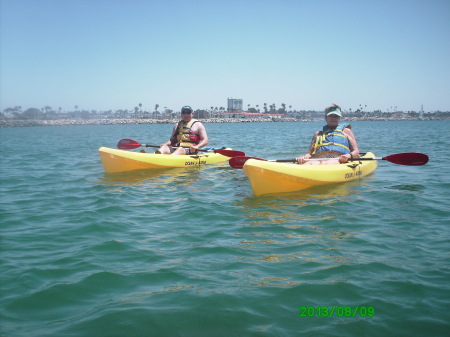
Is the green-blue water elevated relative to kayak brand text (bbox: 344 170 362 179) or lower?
lower

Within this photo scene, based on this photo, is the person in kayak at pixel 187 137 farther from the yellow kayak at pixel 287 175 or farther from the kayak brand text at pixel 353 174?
the kayak brand text at pixel 353 174

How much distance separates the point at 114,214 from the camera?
5477mm

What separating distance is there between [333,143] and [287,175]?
1.64 m

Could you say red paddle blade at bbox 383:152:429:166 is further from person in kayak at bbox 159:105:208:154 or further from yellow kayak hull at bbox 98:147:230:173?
yellow kayak hull at bbox 98:147:230:173

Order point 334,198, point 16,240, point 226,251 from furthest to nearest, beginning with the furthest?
point 334,198 < point 16,240 < point 226,251

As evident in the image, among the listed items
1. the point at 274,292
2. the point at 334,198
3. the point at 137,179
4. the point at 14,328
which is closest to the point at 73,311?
the point at 14,328

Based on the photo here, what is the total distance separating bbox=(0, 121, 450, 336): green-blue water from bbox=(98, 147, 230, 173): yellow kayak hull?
1944 millimetres

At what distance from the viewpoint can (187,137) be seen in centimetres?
980

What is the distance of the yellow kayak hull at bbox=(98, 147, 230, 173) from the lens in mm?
8562

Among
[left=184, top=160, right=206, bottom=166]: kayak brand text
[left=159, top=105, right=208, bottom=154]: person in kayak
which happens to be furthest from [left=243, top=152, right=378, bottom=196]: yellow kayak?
[left=159, top=105, right=208, bottom=154]: person in kayak

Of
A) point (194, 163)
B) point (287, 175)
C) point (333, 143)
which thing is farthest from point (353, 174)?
point (194, 163)

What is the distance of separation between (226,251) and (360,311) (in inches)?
61.0

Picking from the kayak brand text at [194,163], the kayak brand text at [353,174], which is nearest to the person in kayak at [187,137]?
the kayak brand text at [194,163]

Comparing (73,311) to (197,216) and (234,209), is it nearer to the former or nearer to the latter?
(197,216)
